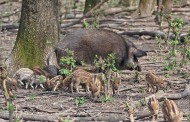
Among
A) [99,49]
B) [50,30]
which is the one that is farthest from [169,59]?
[50,30]

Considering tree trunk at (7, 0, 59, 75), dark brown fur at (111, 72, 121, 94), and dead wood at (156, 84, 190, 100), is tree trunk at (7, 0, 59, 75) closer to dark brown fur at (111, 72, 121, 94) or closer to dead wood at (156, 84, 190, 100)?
dark brown fur at (111, 72, 121, 94)

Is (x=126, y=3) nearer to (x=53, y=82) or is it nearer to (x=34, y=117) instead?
(x=53, y=82)

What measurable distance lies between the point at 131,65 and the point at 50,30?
6.54 feet

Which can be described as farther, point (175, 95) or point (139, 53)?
point (139, 53)

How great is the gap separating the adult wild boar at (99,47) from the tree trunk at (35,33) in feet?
1.99

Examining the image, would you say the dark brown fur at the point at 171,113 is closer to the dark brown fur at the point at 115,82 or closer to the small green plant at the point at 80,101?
the small green plant at the point at 80,101

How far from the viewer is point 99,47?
40.4 ft

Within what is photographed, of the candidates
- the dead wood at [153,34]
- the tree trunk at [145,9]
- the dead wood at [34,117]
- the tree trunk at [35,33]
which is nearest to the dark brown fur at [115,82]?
the dead wood at [34,117]

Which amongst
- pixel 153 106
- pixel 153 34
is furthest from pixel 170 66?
pixel 153 106

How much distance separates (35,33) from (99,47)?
1905 millimetres

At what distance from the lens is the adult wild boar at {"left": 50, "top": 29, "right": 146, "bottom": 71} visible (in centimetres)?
1191

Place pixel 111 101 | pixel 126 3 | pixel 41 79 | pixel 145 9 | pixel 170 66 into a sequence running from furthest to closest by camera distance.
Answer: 1. pixel 126 3
2. pixel 145 9
3. pixel 170 66
4. pixel 41 79
5. pixel 111 101

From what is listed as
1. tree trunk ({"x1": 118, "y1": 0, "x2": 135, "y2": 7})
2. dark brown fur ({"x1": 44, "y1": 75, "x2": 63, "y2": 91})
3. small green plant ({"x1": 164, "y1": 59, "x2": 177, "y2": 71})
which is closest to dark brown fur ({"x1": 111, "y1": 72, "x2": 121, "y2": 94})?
dark brown fur ({"x1": 44, "y1": 75, "x2": 63, "y2": 91})

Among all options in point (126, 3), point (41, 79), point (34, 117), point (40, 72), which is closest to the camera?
point (34, 117)
